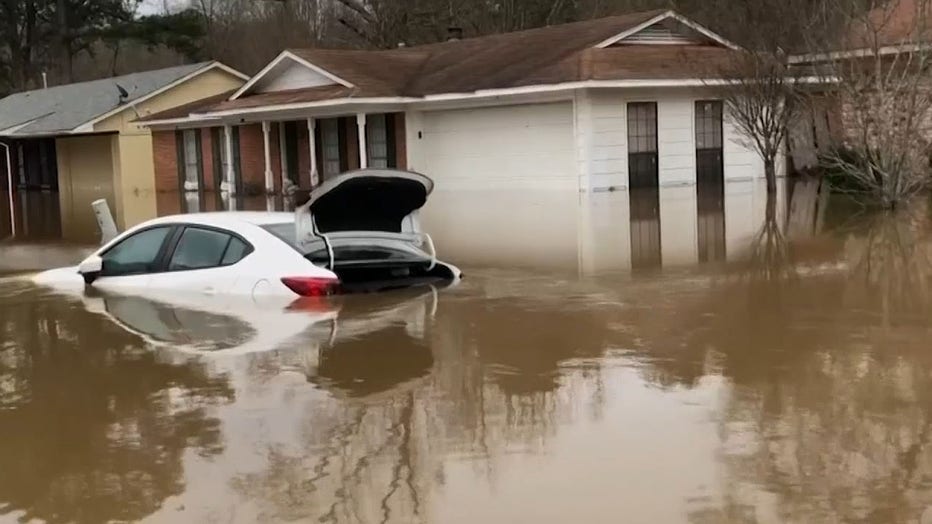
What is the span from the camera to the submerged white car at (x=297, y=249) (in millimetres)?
10484

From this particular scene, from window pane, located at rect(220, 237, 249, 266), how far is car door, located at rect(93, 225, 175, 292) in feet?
2.35

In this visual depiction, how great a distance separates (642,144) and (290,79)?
39.5ft

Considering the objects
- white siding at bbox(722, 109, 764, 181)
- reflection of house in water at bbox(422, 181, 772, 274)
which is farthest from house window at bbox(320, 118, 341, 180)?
white siding at bbox(722, 109, 764, 181)

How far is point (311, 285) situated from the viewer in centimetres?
1039

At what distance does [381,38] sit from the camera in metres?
50.1

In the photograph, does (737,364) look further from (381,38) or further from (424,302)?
(381,38)

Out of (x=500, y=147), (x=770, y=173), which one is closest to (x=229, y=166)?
(x=500, y=147)

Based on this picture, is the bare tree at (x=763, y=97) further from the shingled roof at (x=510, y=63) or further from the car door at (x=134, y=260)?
the car door at (x=134, y=260)

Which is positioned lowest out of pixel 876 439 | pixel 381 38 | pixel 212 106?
pixel 876 439

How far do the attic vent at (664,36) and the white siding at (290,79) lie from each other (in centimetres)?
869

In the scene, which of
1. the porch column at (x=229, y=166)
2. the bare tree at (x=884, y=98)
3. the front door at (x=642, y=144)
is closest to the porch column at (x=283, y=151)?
the porch column at (x=229, y=166)

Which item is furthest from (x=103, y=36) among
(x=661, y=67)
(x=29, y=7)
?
(x=661, y=67)

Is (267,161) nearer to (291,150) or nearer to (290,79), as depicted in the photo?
(291,150)

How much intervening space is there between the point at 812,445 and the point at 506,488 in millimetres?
1712
